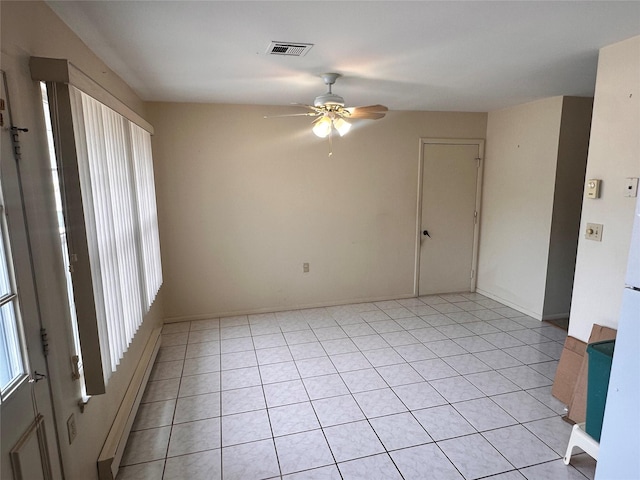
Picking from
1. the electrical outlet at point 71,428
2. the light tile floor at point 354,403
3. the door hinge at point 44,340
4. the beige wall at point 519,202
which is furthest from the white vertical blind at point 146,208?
the beige wall at point 519,202

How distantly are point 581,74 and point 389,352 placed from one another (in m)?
2.80

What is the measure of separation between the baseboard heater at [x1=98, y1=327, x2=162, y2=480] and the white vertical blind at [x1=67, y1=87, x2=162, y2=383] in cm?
37

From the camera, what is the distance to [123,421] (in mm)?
2131

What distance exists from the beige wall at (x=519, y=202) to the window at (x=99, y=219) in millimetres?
3967

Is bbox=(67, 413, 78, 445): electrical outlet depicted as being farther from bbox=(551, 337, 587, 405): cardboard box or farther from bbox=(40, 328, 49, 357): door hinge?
bbox=(551, 337, 587, 405): cardboard box

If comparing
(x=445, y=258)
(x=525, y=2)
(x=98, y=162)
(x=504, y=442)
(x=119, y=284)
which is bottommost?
(x=504, y=442)

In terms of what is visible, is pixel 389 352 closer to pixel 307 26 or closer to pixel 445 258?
pixel 445 258

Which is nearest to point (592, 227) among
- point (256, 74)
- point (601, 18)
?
point (601, 18)

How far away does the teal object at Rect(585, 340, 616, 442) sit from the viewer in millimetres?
1875

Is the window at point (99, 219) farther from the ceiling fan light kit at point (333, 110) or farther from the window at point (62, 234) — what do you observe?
the ceiling fan light kit at point (333, 110)

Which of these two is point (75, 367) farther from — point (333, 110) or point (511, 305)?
point (511, 305)

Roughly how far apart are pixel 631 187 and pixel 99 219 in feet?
10.1

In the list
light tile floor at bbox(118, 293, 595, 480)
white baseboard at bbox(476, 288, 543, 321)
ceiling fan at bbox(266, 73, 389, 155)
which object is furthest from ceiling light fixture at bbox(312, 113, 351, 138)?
white baseboard at bbox(476, 288, 543, 321)

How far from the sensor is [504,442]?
2.14 metres
